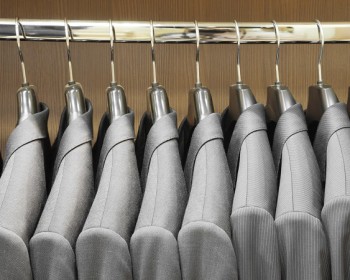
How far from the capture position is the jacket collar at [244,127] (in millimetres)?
683

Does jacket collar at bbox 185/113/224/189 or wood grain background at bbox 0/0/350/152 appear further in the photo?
wood grain background at bbox 0/0/350/152

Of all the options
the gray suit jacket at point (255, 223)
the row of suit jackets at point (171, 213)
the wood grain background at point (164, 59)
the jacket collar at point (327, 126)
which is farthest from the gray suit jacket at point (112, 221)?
the wood grain background at point (164, 59)

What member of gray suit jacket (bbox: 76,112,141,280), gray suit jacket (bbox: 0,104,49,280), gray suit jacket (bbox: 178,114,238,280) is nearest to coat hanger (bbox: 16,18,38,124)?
gray suit jacket (bbox: 0,104,49,280)

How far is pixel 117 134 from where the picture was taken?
667 millimetres

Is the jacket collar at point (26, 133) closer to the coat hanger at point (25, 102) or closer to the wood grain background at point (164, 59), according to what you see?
the coat hanger at point (25, 102)

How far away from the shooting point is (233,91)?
745mm

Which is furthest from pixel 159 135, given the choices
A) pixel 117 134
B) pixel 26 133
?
pixel 26 133

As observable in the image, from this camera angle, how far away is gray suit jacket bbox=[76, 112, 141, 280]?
1.85 ft

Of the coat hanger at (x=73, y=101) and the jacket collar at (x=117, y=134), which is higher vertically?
the coat hanger at (x=73, y=101)

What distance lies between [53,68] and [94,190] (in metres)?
0.36

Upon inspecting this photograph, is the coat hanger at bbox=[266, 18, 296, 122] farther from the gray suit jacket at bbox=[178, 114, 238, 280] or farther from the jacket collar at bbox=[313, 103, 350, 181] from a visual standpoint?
the gray suit jacket at bbox=[178, 114, 238, 280]

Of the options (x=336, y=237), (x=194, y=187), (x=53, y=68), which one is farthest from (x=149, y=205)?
(x=53, y=68)

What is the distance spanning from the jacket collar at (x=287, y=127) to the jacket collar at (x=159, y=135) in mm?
124

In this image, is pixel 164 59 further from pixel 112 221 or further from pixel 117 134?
pixel 112 221
